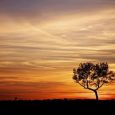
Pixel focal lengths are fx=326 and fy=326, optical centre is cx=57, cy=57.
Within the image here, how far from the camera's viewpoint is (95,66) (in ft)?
283

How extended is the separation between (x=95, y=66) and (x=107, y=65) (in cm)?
351
